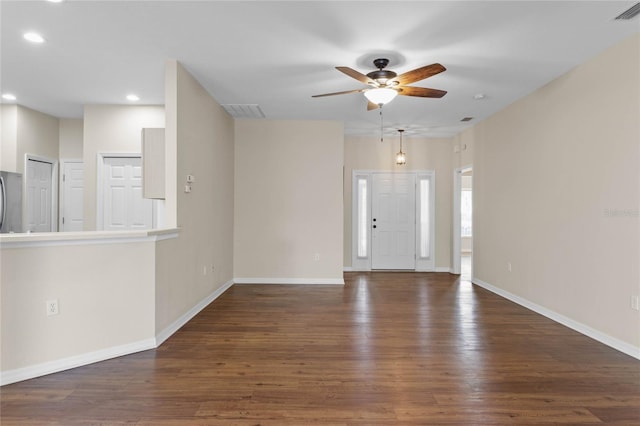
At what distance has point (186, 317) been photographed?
3.88 meters

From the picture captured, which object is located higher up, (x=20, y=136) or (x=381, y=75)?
(x=381, y=75)

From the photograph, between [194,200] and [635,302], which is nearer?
[635,302]

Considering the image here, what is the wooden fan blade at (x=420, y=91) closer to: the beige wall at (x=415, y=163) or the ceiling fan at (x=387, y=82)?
the ceiling fan at (x=387, y=82)

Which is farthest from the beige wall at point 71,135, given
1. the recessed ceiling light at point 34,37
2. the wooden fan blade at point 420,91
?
the wooden fan blade at point 420,91

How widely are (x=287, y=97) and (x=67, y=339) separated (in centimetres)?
356

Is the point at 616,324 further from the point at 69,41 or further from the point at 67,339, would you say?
the point at 69,41

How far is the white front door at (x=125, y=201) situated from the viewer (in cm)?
520

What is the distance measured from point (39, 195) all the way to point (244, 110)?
3517 millimetres

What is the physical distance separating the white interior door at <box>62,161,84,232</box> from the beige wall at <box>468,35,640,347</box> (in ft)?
21.8

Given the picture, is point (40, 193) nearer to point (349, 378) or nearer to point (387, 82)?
point (387, 82)

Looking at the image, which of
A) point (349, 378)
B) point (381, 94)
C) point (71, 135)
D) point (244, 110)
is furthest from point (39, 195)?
point (349, 378)

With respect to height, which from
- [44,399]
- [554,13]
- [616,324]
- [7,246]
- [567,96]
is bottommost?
[44,399]

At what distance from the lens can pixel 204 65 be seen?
3.69 meters

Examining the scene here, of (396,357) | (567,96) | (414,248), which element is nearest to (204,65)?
(396,357)
